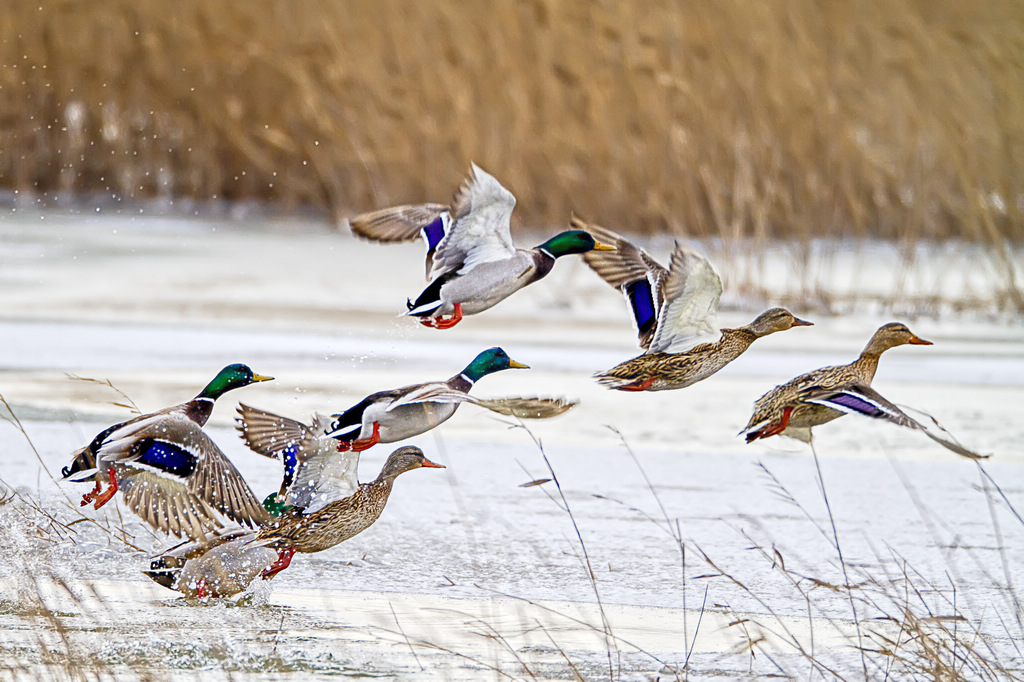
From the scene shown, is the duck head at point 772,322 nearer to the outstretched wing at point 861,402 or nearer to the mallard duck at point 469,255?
the outstretched wing at point 861,402

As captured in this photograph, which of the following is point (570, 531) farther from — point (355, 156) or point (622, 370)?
point (355, 156)

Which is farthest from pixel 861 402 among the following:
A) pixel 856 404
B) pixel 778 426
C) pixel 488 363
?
pixel 488 363

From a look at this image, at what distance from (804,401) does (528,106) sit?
7746mm

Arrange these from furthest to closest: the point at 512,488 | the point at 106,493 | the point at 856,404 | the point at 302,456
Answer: the point at 512,488, the point at 302,456, the point at 106,493, the point at 856,404

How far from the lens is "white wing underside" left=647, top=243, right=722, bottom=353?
2129 mm

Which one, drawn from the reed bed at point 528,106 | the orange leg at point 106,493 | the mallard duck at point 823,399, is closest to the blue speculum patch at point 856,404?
the mallard duck at point 823,399

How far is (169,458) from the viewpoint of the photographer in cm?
258

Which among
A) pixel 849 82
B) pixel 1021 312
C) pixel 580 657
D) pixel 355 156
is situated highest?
pixel 849 82

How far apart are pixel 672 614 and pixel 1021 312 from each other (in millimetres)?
5119

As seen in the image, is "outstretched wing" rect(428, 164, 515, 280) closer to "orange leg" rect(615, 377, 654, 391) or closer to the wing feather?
the wing feather

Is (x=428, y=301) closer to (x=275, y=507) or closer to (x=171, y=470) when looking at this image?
(x=171, y=470)

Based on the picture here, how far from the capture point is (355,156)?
9789mm

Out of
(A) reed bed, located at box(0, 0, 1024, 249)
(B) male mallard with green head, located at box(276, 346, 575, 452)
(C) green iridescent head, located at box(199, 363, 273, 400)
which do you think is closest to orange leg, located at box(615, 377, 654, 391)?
(B) male mallard with green head, located at box(276, 346, 575, 452)

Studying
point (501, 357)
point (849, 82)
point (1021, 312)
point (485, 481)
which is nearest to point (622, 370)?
point (501, 357)
